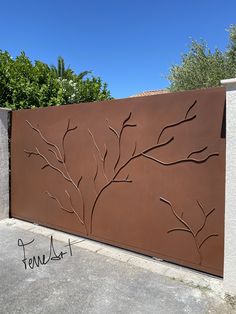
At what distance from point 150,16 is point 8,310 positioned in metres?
10.1

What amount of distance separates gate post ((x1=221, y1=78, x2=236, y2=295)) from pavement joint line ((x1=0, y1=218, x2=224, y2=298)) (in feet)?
0.84

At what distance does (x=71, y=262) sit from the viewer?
401 centimetres

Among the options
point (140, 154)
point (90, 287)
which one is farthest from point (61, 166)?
point (90, 287)

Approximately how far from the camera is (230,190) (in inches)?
122

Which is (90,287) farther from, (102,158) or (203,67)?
(203,67)

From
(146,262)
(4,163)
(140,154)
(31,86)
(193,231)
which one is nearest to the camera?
(193,231)

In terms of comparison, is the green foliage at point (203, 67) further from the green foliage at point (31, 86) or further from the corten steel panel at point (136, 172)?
the corten steel panel at point (136, 172)

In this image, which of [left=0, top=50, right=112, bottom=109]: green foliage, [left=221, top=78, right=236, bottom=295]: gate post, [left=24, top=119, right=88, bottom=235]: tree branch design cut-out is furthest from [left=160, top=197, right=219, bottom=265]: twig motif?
[left=0, top=50, right=112, bottom=109]: green foliage

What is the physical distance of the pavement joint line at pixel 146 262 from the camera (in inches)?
134

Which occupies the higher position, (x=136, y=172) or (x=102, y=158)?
(x=102, y=158)

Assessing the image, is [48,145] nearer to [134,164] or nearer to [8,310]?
[134,164]

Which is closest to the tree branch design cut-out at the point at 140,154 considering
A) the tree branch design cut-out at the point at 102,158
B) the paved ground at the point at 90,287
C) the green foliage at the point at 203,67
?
the tree branch design cut-out at the point at 102,158

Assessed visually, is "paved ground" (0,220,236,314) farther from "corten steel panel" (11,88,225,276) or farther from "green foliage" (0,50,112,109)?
"green foliage" (0,50,112,109)

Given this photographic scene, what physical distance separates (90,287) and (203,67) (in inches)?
432
